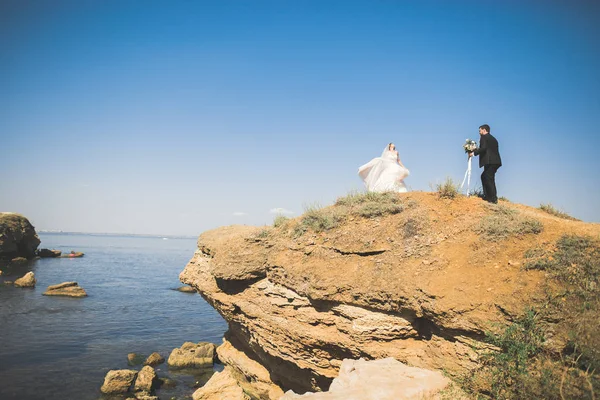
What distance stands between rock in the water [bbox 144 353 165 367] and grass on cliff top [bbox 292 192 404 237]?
11401 millimetres

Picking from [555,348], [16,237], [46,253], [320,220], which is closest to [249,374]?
[320,220]

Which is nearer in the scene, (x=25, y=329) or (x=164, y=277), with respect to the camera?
(x=25, y=329)

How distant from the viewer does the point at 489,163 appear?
8.53 m

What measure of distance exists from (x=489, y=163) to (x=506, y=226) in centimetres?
264

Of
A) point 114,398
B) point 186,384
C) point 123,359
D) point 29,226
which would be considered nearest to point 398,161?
point 186,384

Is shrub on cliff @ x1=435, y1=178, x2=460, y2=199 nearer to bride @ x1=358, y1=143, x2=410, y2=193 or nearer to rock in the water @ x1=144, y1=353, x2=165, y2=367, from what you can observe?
bride @ x1=358, y1=143, x2=410, y2=193

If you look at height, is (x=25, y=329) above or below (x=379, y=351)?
below

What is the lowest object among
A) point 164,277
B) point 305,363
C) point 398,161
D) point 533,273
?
point 164,277

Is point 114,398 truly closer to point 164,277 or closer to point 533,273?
point 533,273

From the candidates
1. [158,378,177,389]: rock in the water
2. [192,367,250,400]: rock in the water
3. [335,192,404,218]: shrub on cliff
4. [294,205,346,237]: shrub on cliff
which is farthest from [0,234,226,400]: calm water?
[335,192,404,218]: shrub on cliff

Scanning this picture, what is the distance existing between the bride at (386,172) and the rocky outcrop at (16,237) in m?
56.4

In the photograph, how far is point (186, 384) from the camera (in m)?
13.7

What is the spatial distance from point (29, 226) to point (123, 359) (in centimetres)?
5161

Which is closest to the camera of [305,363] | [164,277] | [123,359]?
[305,363]
